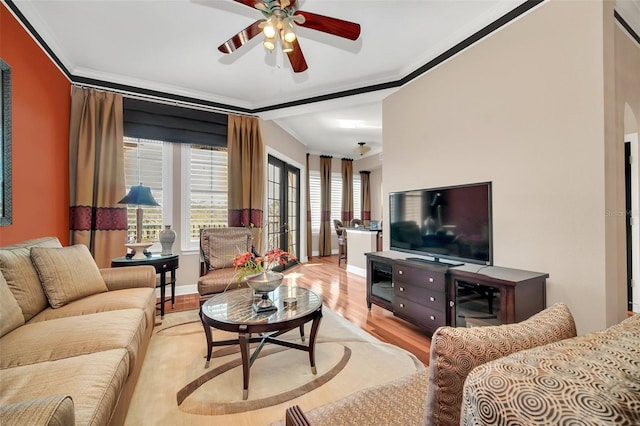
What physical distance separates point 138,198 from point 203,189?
1.13 metres

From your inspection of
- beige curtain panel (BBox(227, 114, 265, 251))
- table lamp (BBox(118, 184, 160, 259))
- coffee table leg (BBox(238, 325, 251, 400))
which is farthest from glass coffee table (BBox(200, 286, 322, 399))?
beige curtain panel (BBox(227, 114, 265, 251))

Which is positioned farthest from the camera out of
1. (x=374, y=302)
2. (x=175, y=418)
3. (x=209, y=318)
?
(x=374, y=302)

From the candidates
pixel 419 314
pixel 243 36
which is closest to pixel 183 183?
pixel 243 36

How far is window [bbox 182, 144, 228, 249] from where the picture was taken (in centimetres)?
404

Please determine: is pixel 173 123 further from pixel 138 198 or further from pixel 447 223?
pixel 447 223

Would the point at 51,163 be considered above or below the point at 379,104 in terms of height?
below

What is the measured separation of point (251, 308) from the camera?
2.07m

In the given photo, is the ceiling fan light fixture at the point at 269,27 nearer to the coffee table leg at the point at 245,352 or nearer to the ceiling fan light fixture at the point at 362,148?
the coffee table leg at the point at 245,352

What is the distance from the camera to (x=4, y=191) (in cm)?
203

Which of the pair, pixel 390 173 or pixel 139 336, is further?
pixel 390 173

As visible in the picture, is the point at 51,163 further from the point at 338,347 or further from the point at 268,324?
the point at 338,347

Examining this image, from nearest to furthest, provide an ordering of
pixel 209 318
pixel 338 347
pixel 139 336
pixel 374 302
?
pixel 139 336, pixel 209 318, pixel 338 347, pixel 374 302

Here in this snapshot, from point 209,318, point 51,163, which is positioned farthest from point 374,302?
point 51,163

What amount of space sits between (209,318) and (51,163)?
2521 millimetres
